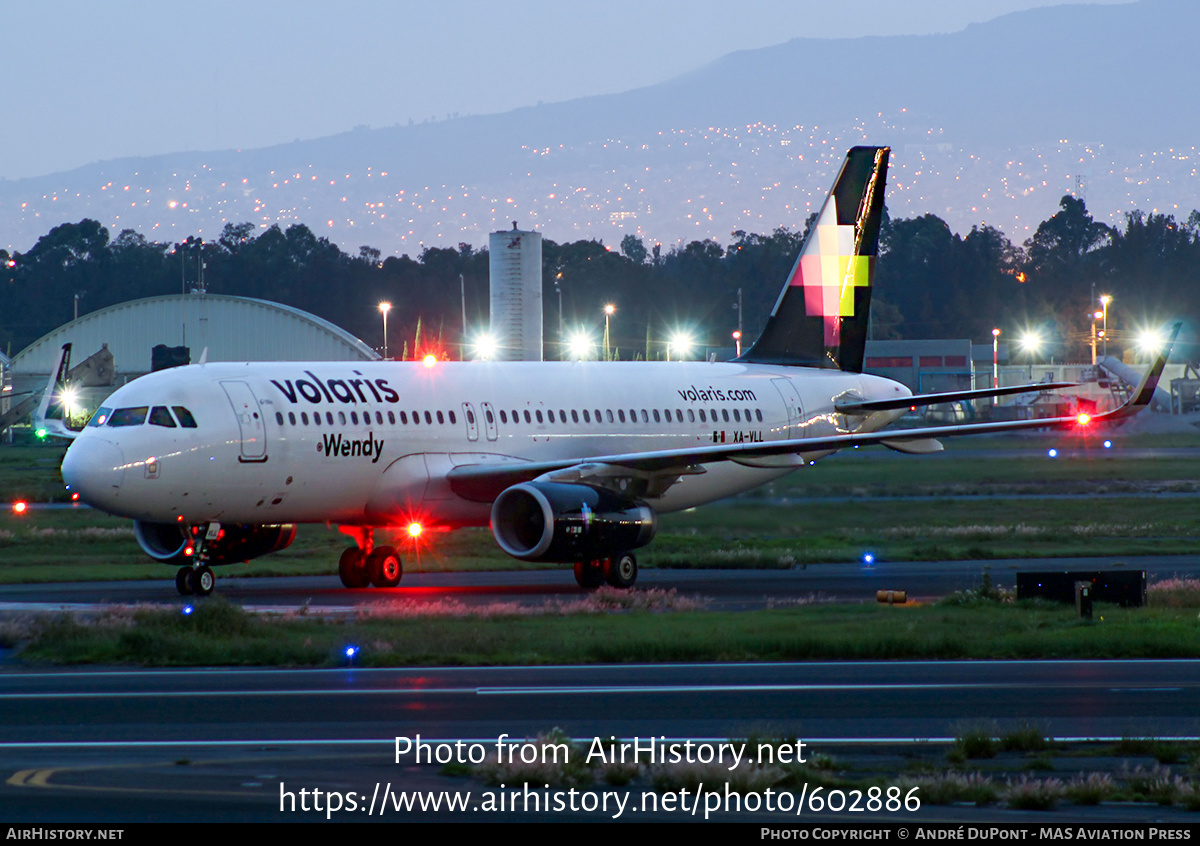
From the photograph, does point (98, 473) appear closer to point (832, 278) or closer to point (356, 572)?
point (356, 572)

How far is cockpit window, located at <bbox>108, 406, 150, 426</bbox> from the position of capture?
2722 cm

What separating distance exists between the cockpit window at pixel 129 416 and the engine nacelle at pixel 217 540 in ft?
6.85

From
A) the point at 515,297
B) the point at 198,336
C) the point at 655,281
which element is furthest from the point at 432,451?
the point at 655,281

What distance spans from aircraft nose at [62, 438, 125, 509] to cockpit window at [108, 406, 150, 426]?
2.28 ft

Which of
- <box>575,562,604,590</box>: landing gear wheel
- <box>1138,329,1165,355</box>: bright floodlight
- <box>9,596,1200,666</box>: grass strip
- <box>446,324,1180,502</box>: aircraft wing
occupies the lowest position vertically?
<box>575,562,604,590</box>: landing gear wheel

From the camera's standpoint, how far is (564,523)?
27547mm

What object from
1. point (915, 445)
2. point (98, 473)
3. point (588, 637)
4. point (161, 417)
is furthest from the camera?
point (915, 445)

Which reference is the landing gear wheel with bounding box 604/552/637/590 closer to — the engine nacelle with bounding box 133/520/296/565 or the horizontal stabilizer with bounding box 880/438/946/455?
the horizontal stabilizer with bounding box 880/438/946/455

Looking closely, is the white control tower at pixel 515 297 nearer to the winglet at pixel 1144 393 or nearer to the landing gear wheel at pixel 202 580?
the landing gear wheel at pixel 202 580

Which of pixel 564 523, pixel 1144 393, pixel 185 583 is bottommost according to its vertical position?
pixel 185 583

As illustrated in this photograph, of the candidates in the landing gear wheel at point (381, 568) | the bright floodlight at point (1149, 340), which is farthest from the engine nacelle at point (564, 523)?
the bright floodlight at point (1149, 340)

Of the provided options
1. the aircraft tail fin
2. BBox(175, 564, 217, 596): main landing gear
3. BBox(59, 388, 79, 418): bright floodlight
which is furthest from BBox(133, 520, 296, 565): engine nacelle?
the aircraft tail fin

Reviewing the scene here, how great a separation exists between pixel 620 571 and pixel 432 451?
13.7 ft

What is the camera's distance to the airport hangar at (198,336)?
3255 inches
